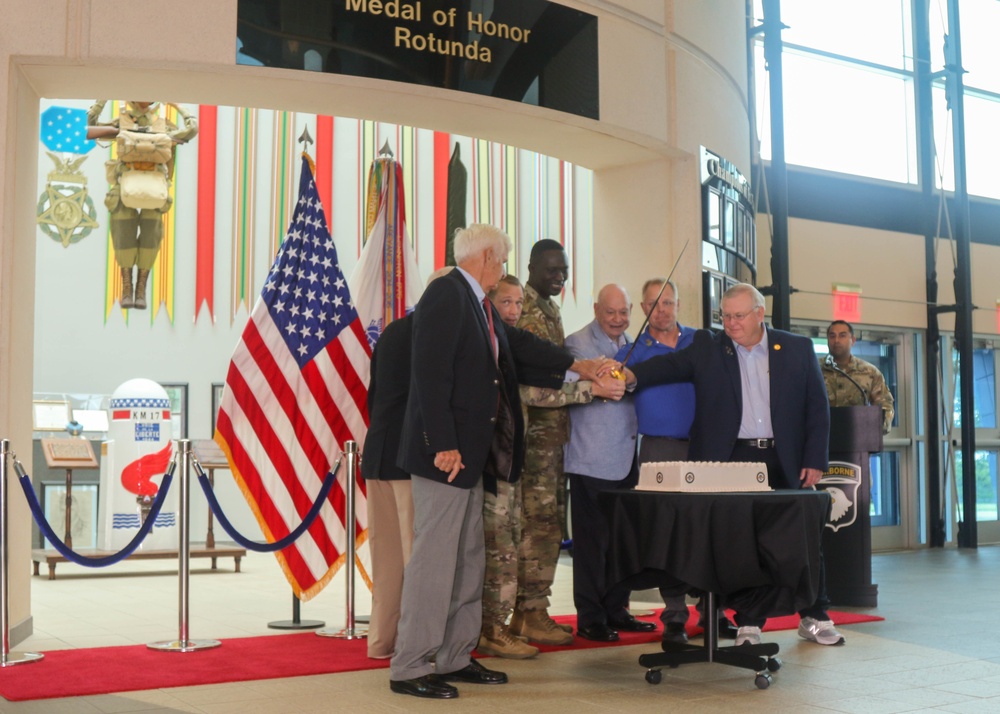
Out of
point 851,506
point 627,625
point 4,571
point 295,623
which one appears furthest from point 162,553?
point 851,506

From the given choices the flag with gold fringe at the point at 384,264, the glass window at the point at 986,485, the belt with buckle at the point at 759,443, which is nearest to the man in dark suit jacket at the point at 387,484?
the flag with gold fringe at the point at 384,264

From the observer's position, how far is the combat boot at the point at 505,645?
4.43m

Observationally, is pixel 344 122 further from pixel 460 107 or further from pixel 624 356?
pixel 624 356

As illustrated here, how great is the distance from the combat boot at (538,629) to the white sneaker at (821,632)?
108 centimetres

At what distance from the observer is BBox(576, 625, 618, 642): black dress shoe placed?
4867 mm

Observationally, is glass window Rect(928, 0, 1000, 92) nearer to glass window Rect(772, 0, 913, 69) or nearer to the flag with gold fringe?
glass window Rect(772, 0, 913, 69)

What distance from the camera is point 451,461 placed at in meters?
3.73

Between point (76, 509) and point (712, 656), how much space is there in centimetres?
749

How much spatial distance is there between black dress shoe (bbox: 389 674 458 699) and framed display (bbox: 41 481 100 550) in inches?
267

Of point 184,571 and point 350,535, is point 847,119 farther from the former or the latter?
point 184,571

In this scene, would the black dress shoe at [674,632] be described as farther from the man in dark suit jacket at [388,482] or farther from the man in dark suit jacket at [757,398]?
the man in dark suit jacket at [388,482]

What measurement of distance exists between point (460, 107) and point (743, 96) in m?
2.76

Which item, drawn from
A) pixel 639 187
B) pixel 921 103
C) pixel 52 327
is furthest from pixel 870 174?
pixel 52 327

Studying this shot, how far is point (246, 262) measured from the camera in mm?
11125
